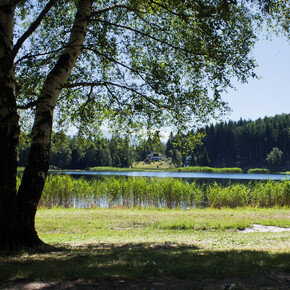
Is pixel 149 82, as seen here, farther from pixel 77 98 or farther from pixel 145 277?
pixel 145 277

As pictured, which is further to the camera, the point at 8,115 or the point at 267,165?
the point at 267,165

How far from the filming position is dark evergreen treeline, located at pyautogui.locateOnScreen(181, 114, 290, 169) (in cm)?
12975

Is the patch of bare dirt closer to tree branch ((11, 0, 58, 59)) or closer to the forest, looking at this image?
tree branch ((11, 0, 58, 59))

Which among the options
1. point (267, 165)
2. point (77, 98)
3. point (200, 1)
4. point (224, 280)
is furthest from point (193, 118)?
point (267, 165)

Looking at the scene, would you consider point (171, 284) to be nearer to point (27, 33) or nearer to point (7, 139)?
point (7, 139)

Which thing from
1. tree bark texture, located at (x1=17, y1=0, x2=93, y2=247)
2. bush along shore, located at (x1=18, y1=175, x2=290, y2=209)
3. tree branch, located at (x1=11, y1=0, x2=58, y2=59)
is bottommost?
bush along shore, located at (x1=18, y1=175, x2=290, y2=209)

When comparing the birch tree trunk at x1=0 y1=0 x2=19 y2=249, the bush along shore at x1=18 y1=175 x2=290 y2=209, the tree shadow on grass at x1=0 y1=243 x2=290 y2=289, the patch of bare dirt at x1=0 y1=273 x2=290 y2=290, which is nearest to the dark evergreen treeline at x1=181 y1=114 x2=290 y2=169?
the bush along shore at x1=18 y1=175 x2=290 y2=209

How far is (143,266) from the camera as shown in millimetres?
4941

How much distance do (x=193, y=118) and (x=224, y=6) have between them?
3.74 m

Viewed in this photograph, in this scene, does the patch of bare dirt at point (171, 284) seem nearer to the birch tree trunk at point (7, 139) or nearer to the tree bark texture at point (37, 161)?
the birch tree trunk at point (7, 139)

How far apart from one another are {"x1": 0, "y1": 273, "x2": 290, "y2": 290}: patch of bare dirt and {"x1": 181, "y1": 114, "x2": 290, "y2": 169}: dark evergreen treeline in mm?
126670

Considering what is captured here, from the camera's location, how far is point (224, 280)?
426cm

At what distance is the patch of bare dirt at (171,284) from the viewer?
3.91 metres

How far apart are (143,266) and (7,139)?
3555mm
